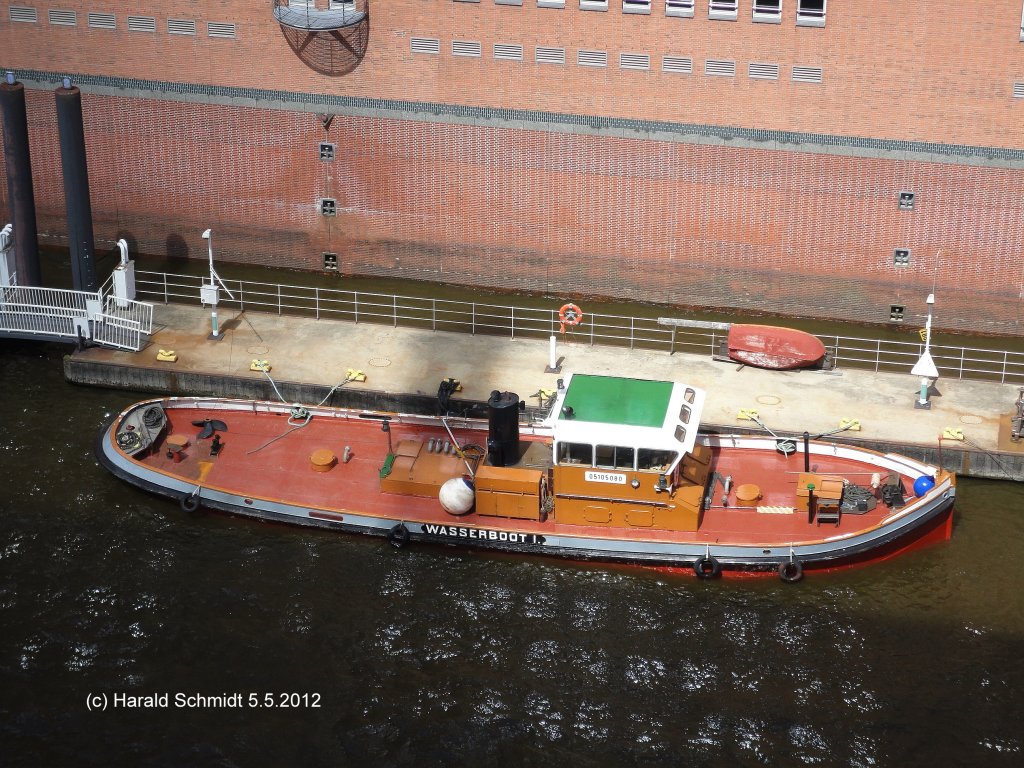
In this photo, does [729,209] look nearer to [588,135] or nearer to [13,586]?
[588,135]

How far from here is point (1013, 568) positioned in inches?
1204

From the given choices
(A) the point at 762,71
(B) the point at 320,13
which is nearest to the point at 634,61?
(A) the point at 762,71

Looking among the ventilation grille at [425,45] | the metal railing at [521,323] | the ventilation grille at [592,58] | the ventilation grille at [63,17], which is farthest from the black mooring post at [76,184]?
the ventilation grille at [592,58]

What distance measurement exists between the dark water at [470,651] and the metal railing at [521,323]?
6.82 m

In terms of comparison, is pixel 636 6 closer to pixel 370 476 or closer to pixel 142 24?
pixel 142 24

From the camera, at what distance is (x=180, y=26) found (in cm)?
4347

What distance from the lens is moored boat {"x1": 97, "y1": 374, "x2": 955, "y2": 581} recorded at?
97.9 feet

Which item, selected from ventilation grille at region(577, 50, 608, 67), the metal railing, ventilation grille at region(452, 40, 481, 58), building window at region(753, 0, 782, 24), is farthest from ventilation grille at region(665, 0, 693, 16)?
the metal railing

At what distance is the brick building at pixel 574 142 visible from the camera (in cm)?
3975

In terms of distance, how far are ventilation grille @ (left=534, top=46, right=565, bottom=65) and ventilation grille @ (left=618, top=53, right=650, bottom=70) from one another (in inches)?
66.4

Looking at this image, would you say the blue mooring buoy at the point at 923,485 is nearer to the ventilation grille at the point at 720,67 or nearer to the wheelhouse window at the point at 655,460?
the wheelhouse window at the point at 655,460

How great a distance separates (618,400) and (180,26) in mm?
20993

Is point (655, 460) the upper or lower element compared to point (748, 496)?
upper

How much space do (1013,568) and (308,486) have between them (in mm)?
15172
